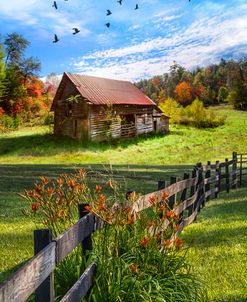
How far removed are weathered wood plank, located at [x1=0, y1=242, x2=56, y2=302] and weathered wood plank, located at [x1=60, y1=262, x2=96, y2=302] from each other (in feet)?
1.42

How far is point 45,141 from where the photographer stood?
40.5m

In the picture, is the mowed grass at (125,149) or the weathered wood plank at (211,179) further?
the mowed grass at (125,149)

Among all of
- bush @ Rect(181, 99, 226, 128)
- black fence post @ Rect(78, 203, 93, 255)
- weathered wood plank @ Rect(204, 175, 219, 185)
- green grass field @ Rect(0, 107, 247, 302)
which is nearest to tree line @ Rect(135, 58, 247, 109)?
bush @ Rect(181, 99, 226, 128)

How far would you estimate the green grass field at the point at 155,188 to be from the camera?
19.7 ft

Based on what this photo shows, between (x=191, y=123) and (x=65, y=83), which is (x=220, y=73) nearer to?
(x=191, y=123)

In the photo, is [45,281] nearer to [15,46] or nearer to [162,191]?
[162,191]

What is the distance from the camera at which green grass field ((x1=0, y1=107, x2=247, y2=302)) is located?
600cm

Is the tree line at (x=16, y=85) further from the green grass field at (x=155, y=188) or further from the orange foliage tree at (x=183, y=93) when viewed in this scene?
the orange foliage tree at (x=183, y=93)

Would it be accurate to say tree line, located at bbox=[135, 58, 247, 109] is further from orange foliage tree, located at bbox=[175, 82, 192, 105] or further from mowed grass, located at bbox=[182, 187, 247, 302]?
mowed grass, located at bbox=[182, 187, 247, 302]

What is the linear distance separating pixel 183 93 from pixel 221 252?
103624 mm

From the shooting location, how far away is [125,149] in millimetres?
39719

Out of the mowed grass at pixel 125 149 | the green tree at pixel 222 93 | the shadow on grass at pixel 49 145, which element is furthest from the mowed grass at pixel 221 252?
the green tree at pixel 222 93

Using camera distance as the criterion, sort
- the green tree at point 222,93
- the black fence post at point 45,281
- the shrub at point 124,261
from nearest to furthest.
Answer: the black fence post at point 45,281
the shrub at point 124,261
the green tree at point 222,93

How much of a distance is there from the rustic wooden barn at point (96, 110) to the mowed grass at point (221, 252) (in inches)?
1189
